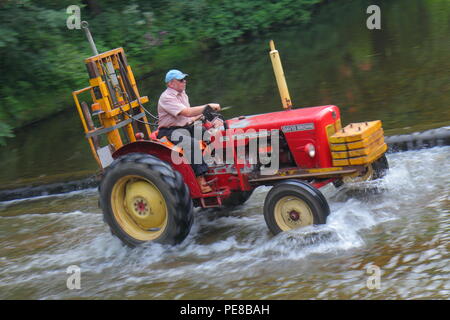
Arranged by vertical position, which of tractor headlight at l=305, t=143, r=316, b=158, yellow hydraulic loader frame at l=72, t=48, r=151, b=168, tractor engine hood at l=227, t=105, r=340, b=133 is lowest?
tractor headlight at l=305, t=143, r=316, b=158

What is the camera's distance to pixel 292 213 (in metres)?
6.58

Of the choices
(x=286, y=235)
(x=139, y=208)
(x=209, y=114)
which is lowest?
(x=286, y=235)

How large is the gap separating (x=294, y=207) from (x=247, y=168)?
2.67 feet

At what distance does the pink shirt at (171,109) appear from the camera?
23.7 ft

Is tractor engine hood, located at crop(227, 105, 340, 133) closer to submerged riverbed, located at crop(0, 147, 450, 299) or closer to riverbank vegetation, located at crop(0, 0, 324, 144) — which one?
submerged riverbed, located at crop(0, 147, 450, 299)

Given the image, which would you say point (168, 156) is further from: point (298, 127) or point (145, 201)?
point (298, 127)

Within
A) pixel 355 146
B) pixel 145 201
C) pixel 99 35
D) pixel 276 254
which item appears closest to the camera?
pixel 276 254

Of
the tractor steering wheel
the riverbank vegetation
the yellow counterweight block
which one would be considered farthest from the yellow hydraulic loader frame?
the riverbank vegetation

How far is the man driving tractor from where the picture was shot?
7164 millimetres

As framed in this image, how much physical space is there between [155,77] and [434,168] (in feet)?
40.8

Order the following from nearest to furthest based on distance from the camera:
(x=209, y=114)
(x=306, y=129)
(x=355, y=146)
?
(x=355, y=146), (x=306, y=129), (x=209, y=114)

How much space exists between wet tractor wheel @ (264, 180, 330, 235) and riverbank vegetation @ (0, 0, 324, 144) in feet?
20.5

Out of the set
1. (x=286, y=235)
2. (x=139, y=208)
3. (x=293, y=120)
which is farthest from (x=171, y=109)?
(x=286, y=235)
